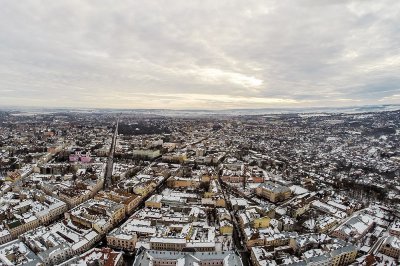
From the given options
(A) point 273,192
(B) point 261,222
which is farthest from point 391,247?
(A) point 273,192

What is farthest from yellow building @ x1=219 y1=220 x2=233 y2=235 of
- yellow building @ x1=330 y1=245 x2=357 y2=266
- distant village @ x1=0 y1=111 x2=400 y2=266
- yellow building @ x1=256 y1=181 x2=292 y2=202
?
yellow building @ x1=256 y1=181 x2=292 y2=202

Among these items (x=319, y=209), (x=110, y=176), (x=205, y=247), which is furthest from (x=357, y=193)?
(x=110, y=176)

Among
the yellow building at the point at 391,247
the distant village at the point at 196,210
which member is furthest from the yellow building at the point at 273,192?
the yellow building at the point at 391,247

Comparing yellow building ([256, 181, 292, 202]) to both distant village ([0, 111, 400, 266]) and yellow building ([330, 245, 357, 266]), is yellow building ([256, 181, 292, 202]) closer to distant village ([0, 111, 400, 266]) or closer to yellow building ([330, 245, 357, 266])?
distant village ([0, 111, 400, 266])

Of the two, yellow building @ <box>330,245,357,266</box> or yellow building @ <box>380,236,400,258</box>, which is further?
yellow building @ <box>380,236,400,258</box>

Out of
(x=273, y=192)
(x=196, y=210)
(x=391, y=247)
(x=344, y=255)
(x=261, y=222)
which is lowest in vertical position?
(x=344, y=255)

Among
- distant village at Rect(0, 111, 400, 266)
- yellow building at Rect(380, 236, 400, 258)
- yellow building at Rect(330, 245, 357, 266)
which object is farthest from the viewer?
yellow building at Rect(380, 236, 400, 258)

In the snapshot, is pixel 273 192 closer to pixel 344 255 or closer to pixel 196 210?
pixel 196 210

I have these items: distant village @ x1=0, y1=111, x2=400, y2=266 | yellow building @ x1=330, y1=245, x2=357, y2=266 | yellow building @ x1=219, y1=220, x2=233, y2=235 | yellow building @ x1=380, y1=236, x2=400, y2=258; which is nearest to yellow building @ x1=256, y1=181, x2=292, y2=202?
distant village @ x1=0, y1=111, x2=400, y2=266

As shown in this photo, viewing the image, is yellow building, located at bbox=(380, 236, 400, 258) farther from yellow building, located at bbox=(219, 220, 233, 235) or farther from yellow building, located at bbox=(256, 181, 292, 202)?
yellow building, located at bbox=(256, 181, 292, 202)

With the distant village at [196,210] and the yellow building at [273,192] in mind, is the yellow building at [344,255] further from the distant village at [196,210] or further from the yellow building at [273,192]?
the yellow building at [273,192]

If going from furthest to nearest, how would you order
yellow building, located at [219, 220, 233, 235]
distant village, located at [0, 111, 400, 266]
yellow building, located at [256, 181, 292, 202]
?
yellow building, located at [256, 181, 292, 202] → yellow building, located at [219, 220, 233, 235] → distant village, located at [0, 111, 400, 266]
